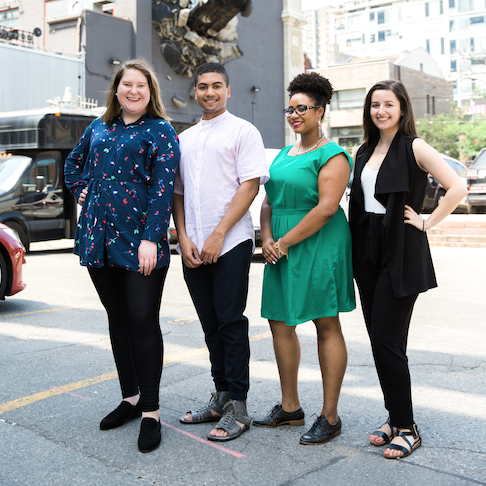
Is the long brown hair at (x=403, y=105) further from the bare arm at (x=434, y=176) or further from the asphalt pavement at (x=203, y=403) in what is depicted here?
the asphalt pavement at (x=203, y=403)

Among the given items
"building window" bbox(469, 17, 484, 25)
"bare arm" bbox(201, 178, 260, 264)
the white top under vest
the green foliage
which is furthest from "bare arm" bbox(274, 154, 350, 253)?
"building window" bbox(469, 17, 484, 25)

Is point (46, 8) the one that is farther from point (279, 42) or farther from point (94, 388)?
point (94, 388)

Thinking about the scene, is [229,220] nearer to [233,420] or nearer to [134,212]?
[134,212]

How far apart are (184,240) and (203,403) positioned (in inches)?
43.3

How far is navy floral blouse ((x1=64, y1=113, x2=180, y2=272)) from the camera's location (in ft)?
10.5

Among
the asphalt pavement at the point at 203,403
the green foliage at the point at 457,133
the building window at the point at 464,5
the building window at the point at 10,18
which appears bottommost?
the asphalt pavement at the point at 203,403

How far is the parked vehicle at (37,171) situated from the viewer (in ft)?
40.6

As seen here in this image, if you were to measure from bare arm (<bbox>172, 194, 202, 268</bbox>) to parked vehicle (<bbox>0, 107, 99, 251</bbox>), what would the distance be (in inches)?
372

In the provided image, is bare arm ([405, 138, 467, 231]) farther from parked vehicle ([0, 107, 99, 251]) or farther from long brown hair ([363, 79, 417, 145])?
parked vehicle ([0, 107, 99, 251])

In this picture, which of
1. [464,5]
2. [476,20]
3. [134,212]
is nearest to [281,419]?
[134,212]

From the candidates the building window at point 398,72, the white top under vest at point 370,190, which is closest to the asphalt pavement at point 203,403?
the white top under vest at point 370,190

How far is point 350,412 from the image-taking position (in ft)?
12.0

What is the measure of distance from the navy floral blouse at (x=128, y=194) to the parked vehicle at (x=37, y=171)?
376 inches

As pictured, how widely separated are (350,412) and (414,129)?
1684 mm
